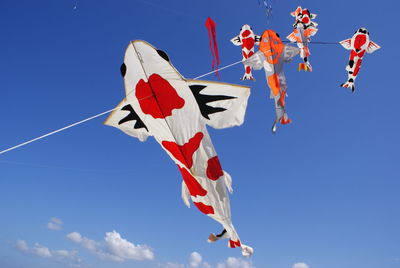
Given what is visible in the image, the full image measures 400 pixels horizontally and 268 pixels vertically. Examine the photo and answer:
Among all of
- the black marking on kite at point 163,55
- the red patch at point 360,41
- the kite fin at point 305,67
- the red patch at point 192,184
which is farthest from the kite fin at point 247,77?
the black marking on kite at point 163,55

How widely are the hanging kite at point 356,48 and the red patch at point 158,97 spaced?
691cm

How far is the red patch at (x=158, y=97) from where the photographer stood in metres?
5.34

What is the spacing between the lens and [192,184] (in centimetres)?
579

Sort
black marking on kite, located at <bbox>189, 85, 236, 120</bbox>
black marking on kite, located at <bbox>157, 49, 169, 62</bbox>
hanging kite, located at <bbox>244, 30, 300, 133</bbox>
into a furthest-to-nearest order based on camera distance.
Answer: hanging kite, located at <bbox>244, 30, 300, 133</bbox>
black marking on kite, located at <bbox>189, 85, 236, 120</bbox>
black marking on kite, located at <bbox>157, 49, 169, 62</bbox>

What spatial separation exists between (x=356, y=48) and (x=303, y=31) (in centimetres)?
185

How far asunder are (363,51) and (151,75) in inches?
315

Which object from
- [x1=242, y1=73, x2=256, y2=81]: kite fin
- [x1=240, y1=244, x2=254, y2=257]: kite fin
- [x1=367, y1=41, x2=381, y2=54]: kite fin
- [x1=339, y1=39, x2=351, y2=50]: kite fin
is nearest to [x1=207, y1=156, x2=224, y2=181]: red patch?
[x1=240, y1=244, x2=254, y2=257]: kite fin

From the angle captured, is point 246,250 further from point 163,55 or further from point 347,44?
point 347,44

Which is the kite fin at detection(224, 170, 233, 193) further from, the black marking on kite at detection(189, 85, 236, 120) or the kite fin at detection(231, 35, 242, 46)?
the kite fin at detection(231, 35, 242, 46)

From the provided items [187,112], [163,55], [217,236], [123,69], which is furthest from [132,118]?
[217,236]

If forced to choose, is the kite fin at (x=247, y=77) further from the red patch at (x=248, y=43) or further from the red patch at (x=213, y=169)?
the red patch at (x=213, y=169)

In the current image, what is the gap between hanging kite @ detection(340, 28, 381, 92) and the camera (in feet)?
32.0

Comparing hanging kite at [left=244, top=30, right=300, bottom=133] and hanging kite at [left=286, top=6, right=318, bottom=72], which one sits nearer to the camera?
hanging kite at [left=244, top=30, right=300, bottom=133]

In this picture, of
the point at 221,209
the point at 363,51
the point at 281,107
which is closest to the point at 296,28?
the point at 363,51
